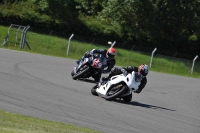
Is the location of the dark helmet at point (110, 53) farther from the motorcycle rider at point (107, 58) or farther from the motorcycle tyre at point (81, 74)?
the motorcycle tyre at point (81, 74)

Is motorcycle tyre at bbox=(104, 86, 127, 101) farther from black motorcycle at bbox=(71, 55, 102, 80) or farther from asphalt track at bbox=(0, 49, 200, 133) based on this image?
black motorcycle at bbox=(71, 55, 102, 80)

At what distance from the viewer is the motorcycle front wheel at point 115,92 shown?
16.1 metres

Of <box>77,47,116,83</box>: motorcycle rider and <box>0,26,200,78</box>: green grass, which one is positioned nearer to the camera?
<box>77,47,116,83</box>: motorcycle rider

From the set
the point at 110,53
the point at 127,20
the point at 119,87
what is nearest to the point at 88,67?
the point at 110,53

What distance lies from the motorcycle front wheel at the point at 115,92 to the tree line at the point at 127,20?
27.6 metres

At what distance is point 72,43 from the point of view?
126ft

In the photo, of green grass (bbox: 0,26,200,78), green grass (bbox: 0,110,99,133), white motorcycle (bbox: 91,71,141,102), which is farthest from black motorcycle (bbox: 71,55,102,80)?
green grass (bbox: 0,26,200,78)

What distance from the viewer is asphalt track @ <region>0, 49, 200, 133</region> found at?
12250 mm

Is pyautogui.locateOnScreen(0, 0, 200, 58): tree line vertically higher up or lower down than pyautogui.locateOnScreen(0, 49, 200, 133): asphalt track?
higher up

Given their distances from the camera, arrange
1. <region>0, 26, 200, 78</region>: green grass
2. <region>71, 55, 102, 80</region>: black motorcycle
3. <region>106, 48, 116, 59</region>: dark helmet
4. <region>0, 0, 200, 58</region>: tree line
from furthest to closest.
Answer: <region>0, 0, 200, 58</region>: tree line → <region>0, 26, 200, 78</region>: green grass → <region>71, 55, 102, 80</region>: black motorcycle → <region>106, 48, 116, 59</region>: dark helmet

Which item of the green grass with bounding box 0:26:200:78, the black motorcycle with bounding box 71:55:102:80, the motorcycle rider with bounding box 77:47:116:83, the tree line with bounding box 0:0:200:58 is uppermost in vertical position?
the tree line with bounding box 0:0:200:58

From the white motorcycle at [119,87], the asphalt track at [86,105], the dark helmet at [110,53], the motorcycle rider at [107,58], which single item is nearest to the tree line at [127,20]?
the asphalt track at [86,105]

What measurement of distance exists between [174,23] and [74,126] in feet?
128

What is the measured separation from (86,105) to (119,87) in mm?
2165
